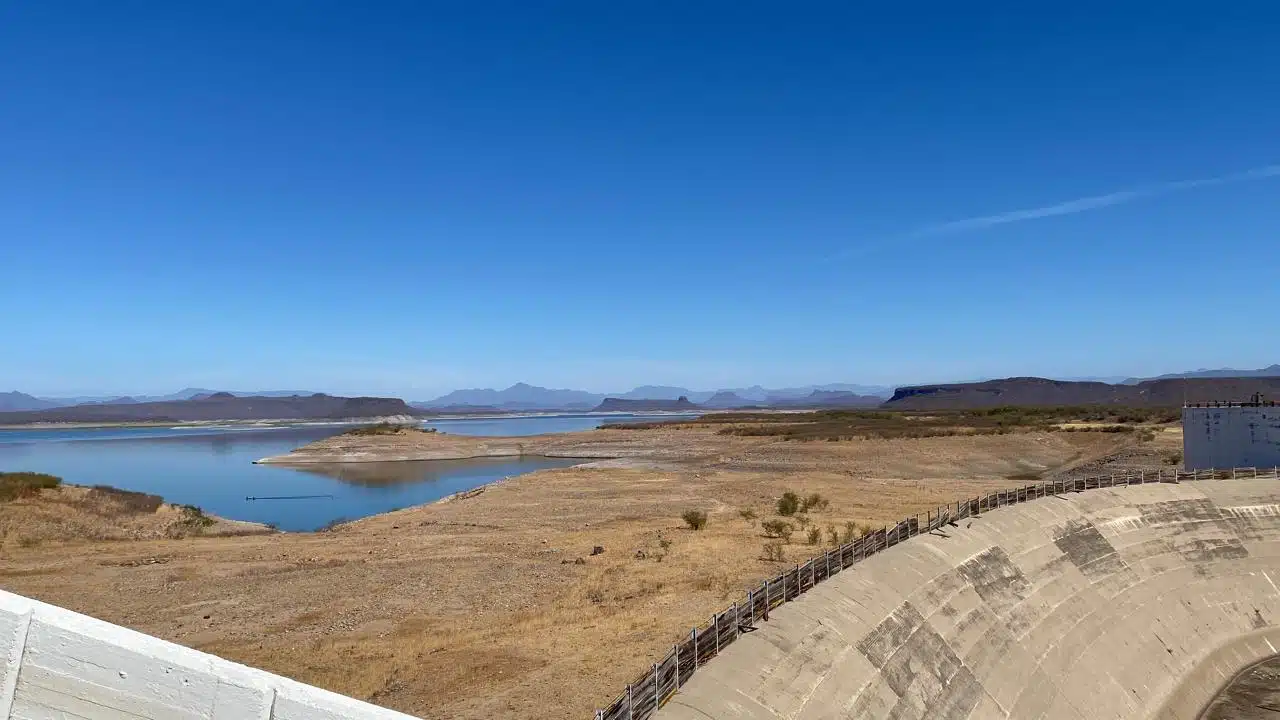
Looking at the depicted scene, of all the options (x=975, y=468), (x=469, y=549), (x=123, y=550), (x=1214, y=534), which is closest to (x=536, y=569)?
(x=469, y=549)

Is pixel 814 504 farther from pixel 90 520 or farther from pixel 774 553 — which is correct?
pixel 90 520

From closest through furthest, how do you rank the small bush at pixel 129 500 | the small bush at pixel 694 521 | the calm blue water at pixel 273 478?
1. the small bush at pixel 694 521
2. the small bush at pixel 129 500
3. the calm blue water at pixel 273 478

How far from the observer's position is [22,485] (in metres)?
43.7

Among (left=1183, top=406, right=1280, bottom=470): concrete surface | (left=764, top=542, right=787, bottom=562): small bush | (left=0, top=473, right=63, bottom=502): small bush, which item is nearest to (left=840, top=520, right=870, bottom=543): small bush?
(left=764, top=542, right=787, bottom=562): small bush

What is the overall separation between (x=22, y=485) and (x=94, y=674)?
161 ft

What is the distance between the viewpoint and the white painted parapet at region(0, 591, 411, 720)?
691 cm


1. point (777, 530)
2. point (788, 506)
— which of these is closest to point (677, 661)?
point (777, 530)

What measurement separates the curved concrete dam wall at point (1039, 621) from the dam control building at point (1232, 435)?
6.01 metres

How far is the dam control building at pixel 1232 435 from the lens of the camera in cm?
4725

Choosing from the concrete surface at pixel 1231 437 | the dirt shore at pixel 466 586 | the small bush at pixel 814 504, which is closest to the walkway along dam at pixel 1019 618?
the dirt shore at pixel 466 586

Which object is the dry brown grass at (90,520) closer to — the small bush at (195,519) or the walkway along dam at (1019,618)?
the small bush at (195,519)

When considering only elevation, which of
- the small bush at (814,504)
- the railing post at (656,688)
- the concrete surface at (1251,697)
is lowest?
the concrete surface at (1251,697)

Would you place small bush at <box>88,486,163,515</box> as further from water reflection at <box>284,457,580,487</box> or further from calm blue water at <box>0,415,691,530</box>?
water reflection at <box>284,457,580,487</box>

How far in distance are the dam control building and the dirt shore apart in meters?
14.1
